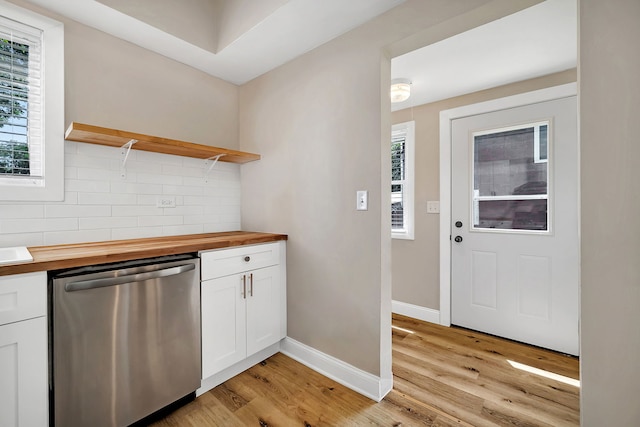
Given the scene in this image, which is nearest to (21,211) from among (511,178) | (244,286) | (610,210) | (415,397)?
(244,286)

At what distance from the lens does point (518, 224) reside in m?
2.49

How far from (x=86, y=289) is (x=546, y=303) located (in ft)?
10.4

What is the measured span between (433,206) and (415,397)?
1773 mm

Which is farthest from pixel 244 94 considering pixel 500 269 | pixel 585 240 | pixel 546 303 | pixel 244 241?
pixel 546 303

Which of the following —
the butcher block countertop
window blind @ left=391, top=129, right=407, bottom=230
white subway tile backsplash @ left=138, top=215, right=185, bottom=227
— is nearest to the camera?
the butcher block countertop

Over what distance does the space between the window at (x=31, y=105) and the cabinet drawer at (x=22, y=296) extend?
0.72 meters

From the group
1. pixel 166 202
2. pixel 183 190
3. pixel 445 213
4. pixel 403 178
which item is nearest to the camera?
pixel 166 202

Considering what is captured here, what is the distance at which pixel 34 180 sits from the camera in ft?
5.35

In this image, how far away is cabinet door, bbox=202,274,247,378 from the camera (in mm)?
1733

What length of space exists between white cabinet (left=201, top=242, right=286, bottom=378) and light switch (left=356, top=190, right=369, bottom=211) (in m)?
0.76

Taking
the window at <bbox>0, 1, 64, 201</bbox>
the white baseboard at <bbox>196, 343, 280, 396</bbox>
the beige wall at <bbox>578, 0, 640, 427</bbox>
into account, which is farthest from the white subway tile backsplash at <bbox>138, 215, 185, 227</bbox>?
the beige wall at <bbox>578, 0, 640, 427</bbox>

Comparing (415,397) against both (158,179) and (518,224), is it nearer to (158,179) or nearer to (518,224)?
(518,224)

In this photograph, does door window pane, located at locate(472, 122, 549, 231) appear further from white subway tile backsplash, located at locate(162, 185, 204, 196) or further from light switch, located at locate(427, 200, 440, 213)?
white subway tile backsplash, located at locate(162, 185, 204, 196)

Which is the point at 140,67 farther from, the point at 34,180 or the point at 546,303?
the point at 546,303
